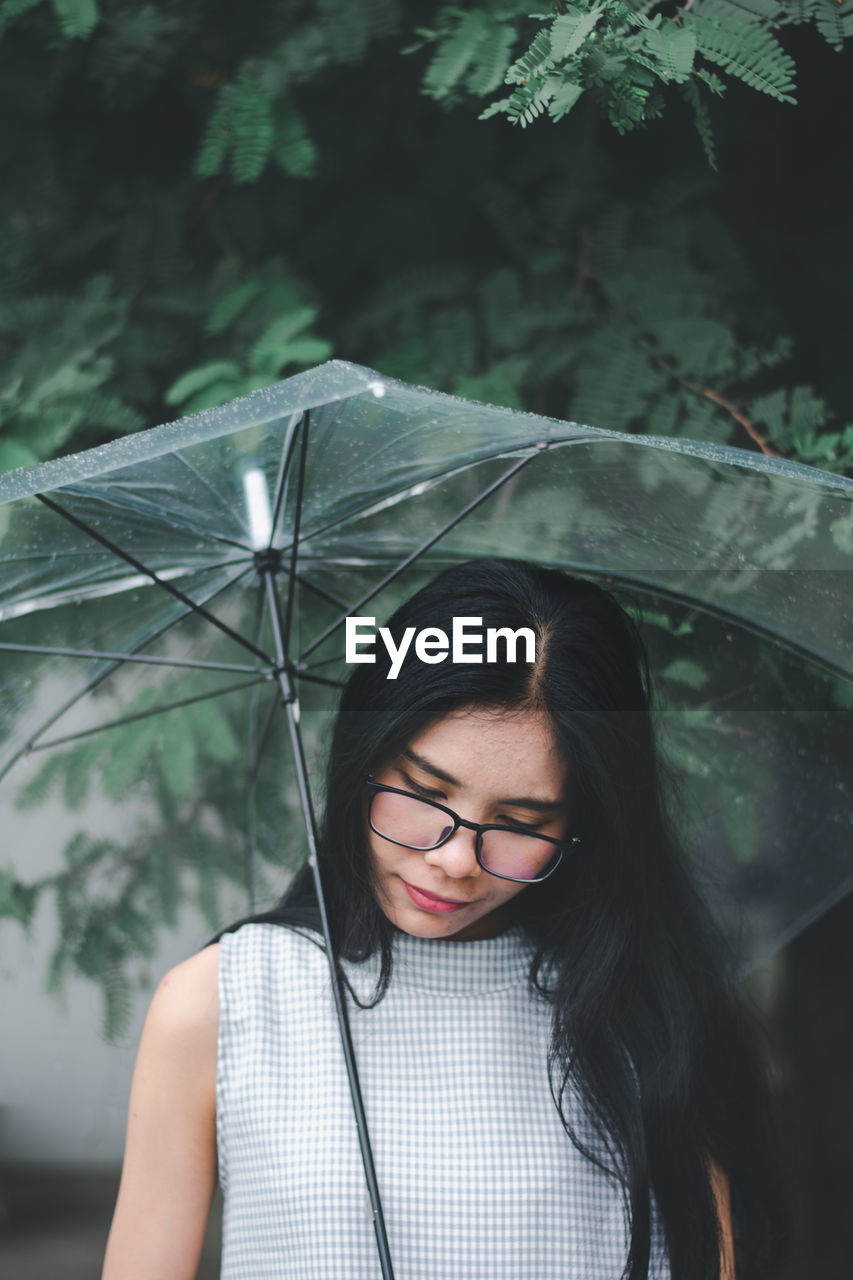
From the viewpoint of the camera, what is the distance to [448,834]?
134cm

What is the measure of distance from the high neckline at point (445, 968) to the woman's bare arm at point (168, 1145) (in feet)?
0.75

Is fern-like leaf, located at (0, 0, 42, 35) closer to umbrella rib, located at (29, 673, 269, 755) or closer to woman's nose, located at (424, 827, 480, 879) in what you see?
umbrella rib, located at (29, 673, 269, 755)

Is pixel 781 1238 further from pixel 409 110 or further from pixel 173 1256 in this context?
pixel 409 110

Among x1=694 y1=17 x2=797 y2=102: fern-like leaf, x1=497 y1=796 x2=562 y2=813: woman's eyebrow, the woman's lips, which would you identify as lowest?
the woman's lips

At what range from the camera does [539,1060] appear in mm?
1533

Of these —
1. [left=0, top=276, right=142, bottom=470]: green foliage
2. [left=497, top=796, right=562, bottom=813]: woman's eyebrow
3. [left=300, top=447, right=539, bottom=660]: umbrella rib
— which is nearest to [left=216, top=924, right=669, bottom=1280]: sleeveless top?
[left=497, top=796, right=562, bottom=813]: woman's eyebrow

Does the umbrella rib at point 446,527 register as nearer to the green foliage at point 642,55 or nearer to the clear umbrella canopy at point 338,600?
the clear umbrella canopy at point 338,600

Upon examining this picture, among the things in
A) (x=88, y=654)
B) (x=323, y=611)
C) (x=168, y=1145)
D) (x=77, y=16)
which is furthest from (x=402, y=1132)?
(x=77, y=16)

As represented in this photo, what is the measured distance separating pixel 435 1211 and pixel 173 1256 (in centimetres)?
35

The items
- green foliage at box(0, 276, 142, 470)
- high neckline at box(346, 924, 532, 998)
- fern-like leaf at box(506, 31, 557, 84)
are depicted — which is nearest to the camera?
fern-like leaf at box(506, 31, 557, 84)

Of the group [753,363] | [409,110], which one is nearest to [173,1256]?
[753,363]

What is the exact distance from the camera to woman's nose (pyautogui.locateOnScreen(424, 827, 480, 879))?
4.38 ft

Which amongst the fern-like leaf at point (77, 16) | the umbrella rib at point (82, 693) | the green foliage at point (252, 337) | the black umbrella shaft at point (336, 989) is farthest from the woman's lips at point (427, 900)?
the fern-like leaf at point (77, 16)

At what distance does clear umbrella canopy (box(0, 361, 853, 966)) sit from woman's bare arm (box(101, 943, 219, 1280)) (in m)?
0.53
